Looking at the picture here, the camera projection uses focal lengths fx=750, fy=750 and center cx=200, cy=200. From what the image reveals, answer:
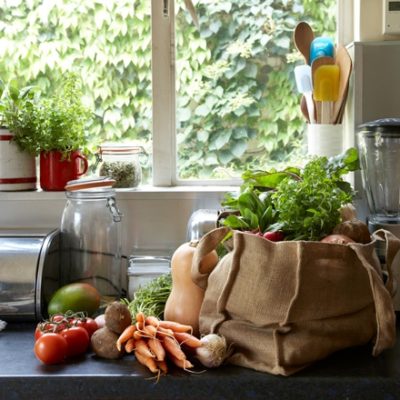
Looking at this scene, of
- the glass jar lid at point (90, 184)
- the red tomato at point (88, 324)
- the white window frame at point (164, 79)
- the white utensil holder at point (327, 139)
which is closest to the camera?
the red tomato at point (88, 324)

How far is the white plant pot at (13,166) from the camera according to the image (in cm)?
197

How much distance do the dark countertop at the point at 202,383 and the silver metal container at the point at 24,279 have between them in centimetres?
30

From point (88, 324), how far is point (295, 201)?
493mm

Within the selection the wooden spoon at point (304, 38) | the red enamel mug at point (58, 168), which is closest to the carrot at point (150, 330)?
the red enamel mug at point (58, 168)

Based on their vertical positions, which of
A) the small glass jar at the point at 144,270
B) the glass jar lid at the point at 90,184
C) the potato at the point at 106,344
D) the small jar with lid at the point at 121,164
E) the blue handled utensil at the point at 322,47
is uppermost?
the blue handled utensil at the point at 322,47

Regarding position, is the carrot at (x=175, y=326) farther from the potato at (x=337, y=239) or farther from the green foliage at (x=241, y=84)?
the green foliage at (x=241, y=84)

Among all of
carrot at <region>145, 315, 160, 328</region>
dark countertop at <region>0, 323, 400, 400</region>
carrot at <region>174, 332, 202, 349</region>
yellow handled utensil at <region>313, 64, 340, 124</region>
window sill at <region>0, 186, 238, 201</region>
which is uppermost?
yellow handled utensil at <region>313, 64, 340, 124</region>

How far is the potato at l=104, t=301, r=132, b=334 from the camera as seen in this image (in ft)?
4.79

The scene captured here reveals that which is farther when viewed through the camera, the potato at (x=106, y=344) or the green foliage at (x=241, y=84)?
the green foliage at (x=241, y=84)

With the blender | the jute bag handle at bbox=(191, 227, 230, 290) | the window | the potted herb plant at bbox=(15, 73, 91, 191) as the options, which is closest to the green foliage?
the window

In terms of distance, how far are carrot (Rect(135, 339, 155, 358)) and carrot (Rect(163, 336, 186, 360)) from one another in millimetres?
33

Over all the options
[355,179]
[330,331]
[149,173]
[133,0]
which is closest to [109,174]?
[149,173]

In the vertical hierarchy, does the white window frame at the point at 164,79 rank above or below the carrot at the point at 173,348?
above

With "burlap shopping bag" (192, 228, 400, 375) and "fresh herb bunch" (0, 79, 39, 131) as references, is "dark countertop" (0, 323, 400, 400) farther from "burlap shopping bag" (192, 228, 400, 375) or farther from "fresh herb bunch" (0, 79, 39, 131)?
"fresh herb bunch" (0, 79, 39, 131)
